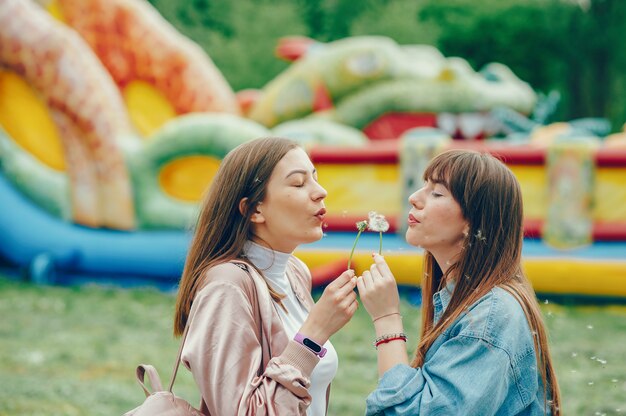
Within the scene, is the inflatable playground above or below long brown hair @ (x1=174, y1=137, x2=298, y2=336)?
below

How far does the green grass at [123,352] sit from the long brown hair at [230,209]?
1.94m

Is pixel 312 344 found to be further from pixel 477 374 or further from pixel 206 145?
pixel 206 145

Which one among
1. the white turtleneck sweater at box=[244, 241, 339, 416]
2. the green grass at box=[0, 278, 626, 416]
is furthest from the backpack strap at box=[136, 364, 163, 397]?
the green grass at box=[0, 278, 626, 416]

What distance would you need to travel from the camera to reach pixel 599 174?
6.89 m

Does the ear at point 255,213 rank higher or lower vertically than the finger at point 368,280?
higher

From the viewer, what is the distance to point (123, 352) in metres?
5.66

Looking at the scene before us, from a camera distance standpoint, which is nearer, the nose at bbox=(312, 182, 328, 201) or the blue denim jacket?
the blue denim jacket

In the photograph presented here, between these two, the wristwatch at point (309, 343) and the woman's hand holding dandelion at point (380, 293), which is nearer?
the wristwatch at point (309, 343)

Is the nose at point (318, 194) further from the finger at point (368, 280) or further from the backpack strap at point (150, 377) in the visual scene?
the backpack strap at point (150, 377)

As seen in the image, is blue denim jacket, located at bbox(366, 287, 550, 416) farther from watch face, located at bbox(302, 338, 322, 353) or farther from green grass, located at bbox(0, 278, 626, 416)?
green grass, located at bbox(0, 278, 626, 416)

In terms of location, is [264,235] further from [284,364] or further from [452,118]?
[452,118]

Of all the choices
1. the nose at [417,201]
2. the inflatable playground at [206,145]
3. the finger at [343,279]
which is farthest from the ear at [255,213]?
the inflatable playground at [206,145]

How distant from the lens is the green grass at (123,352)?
4.60 meters

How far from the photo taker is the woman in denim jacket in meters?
1.83
